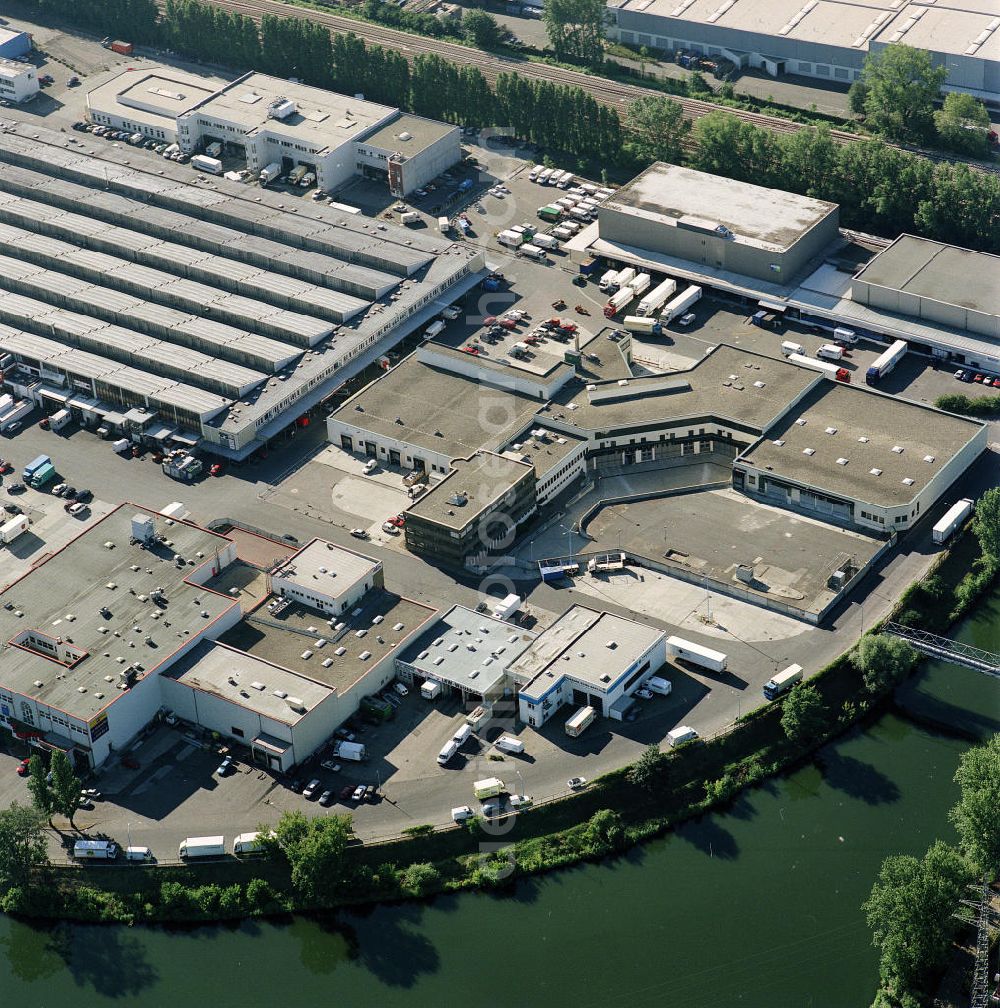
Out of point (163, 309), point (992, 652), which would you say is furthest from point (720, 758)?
point (163, 309)

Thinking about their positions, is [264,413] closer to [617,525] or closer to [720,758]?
[617,525]

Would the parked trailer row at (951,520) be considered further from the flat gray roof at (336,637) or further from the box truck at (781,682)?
the flat gray roof at (336,637)

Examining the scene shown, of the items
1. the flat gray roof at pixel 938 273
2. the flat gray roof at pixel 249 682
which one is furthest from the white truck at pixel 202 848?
the flat gray roof at pixel 938 273

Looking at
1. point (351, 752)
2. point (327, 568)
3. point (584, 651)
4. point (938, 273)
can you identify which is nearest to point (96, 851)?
point (351, 752)

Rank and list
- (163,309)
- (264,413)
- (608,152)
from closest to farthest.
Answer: (264,413), (163,309), (608,152)

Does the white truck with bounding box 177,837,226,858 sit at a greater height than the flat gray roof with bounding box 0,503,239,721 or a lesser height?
lesser

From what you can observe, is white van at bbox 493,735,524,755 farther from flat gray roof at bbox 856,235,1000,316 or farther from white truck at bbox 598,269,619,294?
flat gray roof at bbox 856,235,1000,316

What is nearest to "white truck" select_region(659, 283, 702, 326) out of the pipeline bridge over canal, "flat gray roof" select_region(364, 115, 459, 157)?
"flat gray roof" select_region(364, 115, 459, 157)
